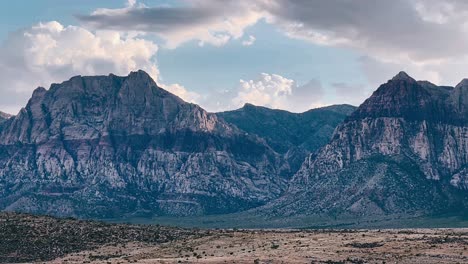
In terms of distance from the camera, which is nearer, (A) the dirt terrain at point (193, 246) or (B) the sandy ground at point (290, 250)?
(B) the sandy ground at point (290, 250)

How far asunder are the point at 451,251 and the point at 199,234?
59318mm

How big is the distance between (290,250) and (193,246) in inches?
896

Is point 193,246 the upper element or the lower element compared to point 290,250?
upper

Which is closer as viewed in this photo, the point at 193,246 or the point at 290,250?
the point at 290,250

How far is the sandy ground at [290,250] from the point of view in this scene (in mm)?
143250

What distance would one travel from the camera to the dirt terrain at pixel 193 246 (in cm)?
14550

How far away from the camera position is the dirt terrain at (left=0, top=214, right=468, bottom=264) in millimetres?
145500

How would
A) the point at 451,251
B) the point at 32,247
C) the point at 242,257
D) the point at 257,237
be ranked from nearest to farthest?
the point at 242,257 < the point at 451,251 < the point at 32,247 < the point at 257,237

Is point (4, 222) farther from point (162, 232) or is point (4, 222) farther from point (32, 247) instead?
point (162, 232)

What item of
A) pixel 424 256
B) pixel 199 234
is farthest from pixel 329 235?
pixel 424 256

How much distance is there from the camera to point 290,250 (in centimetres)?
15400

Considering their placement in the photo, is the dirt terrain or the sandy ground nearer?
the sandy ground

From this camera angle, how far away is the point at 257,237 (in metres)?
180

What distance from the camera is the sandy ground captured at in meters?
143
